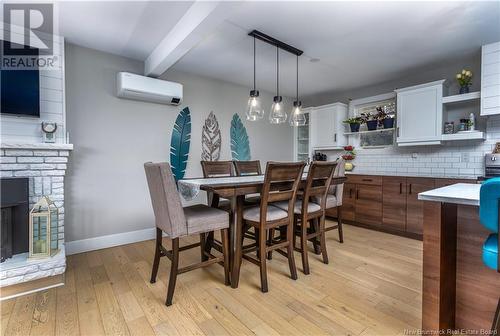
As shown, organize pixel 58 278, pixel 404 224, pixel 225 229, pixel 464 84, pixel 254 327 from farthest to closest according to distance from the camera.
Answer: pixel 404 224, pixel 464 84, pixel 58 278, pixel 225 229, pixel 254 327

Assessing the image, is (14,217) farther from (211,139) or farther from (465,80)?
(465,80)

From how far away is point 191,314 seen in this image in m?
1.64

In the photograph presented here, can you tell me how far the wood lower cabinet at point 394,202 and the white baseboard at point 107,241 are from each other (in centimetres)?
329

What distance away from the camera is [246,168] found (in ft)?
10.7

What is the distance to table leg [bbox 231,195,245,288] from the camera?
1937 millimetres

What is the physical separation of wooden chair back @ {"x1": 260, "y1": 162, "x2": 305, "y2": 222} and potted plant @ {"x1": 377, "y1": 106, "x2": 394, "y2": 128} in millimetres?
2487

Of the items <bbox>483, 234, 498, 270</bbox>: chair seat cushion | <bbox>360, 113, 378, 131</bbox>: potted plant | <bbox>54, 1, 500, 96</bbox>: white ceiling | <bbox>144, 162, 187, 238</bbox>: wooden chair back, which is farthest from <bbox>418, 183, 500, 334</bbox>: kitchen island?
<bbox>360, 113, 378, 131</bbox>: potted plant

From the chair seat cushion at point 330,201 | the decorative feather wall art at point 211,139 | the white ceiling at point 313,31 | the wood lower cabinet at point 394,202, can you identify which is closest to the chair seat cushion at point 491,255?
the chair seat cushion at point 330,201

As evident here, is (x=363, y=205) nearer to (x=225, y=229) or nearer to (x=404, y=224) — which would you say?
(x=404, y=224)

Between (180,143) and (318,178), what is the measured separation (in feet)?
6.94

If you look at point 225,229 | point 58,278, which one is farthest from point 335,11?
point 58,278

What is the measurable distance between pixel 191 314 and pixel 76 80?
9.10 feet

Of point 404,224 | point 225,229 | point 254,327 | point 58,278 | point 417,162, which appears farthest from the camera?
point 417,162

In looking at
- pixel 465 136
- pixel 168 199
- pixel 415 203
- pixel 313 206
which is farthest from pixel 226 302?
pixel 465 136
